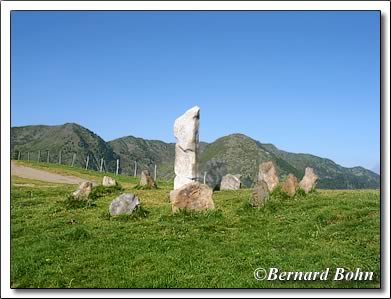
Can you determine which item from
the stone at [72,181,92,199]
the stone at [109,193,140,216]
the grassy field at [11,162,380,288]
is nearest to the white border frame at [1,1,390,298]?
the grassy field at [11,162,380,288]

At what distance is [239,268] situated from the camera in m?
13.3

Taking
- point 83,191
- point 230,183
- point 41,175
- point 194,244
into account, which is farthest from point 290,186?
point 41,175

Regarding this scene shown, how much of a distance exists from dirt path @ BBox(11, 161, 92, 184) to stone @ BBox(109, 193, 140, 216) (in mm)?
22674

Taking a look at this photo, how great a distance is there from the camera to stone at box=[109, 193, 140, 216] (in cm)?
1991

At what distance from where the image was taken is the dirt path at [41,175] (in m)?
42.4

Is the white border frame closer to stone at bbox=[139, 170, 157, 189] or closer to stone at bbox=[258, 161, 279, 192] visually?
stone at bbox=[258, 161, 279, 192]

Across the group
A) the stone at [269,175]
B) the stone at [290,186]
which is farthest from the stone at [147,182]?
the stone at [290,186]

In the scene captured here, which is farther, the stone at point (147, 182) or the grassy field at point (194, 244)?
the stone at point (147, 182)

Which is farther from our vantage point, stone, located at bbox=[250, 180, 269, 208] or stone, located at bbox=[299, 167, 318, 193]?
stone, located at bbox=[299, 167, 318, 193]

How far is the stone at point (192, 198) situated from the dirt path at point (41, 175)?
2314 cm

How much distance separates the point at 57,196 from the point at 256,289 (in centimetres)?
1729

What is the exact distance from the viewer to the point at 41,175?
147 ft

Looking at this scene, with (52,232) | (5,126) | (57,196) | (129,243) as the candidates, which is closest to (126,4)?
(5,126)

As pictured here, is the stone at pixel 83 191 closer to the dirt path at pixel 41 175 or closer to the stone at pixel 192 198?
the stone at pixel 192 198
